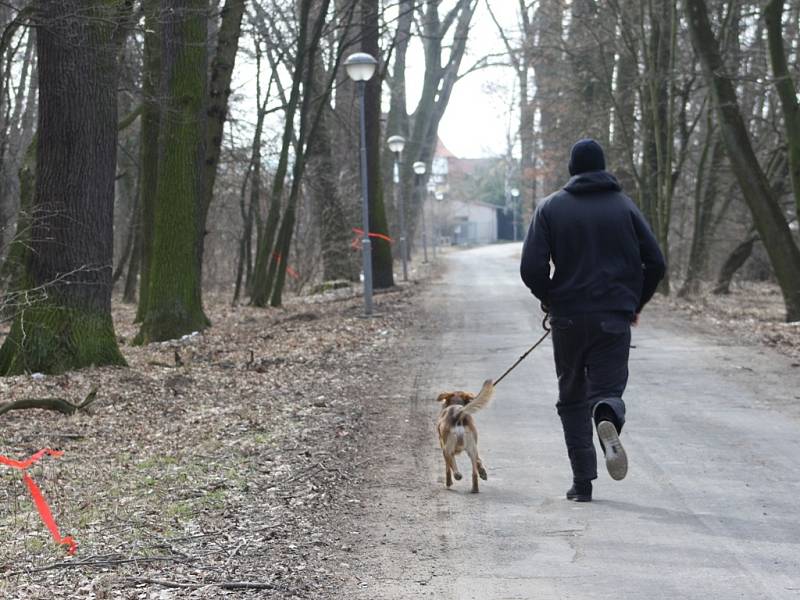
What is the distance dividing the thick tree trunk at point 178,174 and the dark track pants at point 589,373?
11750mm

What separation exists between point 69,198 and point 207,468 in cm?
599

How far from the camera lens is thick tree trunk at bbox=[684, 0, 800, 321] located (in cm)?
1900

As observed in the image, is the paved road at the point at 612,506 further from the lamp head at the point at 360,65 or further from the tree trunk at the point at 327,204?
the tree trunk at the point at 327,204

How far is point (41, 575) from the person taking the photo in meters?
5.91

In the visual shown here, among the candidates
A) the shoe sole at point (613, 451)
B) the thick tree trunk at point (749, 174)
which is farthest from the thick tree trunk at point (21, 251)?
the thick tree trunk at point (749, 174)

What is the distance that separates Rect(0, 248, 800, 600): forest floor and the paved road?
32 cm

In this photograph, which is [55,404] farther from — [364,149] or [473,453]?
[364,149]

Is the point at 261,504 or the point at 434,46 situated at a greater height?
the point at 434,46

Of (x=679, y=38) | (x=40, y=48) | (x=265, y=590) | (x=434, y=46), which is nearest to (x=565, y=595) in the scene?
(x=265, y=590)

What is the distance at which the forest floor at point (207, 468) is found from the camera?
593 cm

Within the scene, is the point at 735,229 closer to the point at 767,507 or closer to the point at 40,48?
the point at 40,48

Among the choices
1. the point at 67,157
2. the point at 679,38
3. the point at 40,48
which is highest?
the point at 679,38

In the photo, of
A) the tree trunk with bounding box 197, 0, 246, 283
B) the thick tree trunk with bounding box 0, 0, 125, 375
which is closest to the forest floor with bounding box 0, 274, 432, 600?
the thick tree trunk with bounding box 0, 0, 125, 375

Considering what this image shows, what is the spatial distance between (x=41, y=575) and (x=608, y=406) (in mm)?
3245
